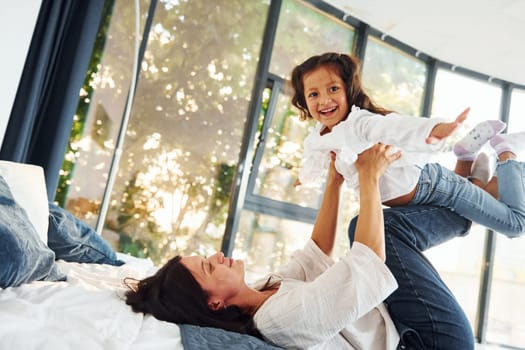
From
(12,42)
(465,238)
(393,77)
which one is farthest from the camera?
(465,238)

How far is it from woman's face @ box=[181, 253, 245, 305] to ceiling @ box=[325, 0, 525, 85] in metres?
3.40

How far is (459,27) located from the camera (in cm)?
403

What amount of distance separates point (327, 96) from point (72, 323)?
1236 mm

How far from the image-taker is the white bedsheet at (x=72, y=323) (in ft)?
2.35

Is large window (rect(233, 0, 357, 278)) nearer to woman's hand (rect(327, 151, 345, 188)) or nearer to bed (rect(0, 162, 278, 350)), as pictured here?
woman's hand (rect(327, 151, 345, 188))

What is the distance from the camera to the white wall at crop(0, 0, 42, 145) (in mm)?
2156

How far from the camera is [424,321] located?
1202mm

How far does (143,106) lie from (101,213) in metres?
1.11

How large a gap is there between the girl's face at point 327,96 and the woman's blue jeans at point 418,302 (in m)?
0.48

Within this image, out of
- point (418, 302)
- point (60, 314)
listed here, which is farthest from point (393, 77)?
point (60, 314)

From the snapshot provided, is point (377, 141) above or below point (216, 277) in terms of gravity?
above

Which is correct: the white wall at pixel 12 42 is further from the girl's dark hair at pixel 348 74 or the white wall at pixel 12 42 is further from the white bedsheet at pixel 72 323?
the white bedsheet at pixel 72 323

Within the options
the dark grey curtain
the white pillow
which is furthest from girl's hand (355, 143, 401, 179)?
the dark grey curtain

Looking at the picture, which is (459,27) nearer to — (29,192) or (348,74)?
(348,74)
